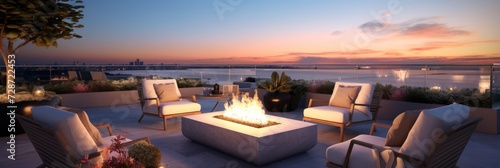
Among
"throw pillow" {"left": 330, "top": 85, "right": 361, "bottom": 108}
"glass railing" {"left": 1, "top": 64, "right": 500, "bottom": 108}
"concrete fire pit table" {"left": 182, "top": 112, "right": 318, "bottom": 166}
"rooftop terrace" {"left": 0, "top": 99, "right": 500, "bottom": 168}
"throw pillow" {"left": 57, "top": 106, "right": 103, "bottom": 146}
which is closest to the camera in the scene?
"throw pillow" {"left": 57, "top": 106, "right": 103, "bottom": 146}

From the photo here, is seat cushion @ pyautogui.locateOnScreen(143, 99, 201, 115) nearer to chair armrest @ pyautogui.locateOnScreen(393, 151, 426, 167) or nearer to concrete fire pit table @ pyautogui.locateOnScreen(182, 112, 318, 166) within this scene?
concrete fire pit table @ pyautogui.locateOnScreen(182, 112, 318, 166)

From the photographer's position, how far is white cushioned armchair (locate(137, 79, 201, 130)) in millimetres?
5561

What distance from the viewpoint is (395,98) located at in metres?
6.69

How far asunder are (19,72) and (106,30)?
3.46 meters

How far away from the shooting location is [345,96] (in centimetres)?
542

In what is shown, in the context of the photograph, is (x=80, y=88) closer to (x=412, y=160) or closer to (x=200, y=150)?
(x=200, y=150)

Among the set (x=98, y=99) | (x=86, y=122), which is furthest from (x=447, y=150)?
(x=98, y=99)

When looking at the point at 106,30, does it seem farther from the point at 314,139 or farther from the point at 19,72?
the point at 314,139

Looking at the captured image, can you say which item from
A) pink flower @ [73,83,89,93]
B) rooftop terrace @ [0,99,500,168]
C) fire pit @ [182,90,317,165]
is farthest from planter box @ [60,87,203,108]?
fire pit @ [182,90,317,165]

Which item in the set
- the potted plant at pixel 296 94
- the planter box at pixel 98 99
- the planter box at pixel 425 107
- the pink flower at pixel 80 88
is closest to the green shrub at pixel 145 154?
the planter box at pixel 425 107

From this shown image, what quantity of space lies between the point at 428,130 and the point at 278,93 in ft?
17.6

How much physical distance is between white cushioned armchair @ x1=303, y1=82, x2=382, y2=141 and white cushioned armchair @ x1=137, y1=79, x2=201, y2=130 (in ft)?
7.22

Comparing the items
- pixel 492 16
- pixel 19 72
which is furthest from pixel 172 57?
pixel 492 16

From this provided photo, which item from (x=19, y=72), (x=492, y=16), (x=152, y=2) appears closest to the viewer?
(x=492, y=16)
